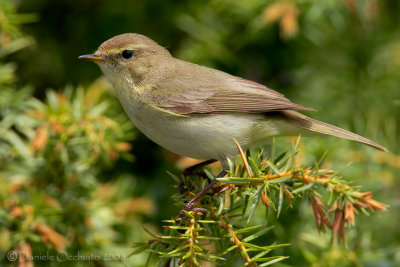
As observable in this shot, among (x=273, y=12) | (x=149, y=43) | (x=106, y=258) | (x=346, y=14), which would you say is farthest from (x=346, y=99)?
(x=106, y=258)

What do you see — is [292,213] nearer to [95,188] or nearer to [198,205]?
[198,205]

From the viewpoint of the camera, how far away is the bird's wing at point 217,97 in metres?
3.37

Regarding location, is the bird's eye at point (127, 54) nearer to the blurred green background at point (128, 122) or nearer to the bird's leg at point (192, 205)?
the blurred green background at point (128, 122)

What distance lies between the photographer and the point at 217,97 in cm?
353

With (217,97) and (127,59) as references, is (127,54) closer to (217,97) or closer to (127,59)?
(127,59)

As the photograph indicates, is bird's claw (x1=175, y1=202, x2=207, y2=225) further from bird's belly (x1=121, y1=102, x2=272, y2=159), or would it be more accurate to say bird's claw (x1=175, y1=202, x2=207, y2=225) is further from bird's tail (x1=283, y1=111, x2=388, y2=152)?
bird's tail (x1=283, y1=111, x2=388, y2=152)

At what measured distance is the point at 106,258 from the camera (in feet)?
11.2

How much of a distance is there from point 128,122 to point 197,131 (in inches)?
22.4

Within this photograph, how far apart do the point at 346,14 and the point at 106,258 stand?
2742 millimetres

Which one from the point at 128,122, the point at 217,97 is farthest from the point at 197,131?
the point at 128,122

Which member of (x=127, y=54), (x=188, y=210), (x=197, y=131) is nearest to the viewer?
(x=188, y=210)

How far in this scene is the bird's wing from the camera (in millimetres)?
3369

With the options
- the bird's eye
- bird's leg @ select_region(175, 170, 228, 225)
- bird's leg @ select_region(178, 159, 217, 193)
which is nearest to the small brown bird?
the bird's eye

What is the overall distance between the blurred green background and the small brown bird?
0.82ft
